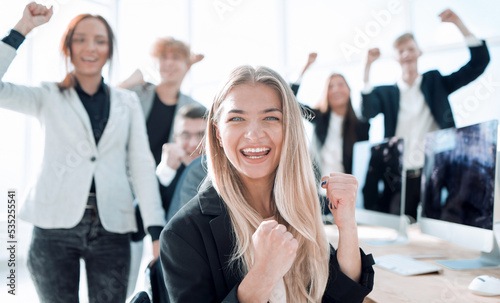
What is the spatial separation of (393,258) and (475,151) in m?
0.55

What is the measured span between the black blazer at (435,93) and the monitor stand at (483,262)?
164 cm

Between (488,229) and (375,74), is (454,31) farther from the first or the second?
(488,229)

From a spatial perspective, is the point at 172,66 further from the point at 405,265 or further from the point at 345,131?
the point at 405,265

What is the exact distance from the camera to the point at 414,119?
9.84ft

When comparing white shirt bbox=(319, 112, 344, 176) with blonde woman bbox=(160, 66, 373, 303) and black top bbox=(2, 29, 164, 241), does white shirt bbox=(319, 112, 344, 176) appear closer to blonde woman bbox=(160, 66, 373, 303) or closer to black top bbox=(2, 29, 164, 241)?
black top bbox=(2, 29, 164, 241)

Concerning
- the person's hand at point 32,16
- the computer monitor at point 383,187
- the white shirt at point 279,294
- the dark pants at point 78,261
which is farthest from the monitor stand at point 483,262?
the person's hand at point 32,16

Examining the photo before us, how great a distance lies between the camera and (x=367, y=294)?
1083 millimetres

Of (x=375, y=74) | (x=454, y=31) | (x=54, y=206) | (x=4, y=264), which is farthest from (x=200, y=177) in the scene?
(x=454, y=31)

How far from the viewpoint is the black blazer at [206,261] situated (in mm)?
947

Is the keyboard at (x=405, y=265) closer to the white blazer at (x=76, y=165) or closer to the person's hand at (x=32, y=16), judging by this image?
the white blazer at (x=76, y=165)

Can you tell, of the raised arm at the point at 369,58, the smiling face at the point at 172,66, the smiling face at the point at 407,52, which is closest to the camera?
the smiling face at the point at 172,66

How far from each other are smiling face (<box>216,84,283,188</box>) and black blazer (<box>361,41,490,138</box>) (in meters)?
2.13

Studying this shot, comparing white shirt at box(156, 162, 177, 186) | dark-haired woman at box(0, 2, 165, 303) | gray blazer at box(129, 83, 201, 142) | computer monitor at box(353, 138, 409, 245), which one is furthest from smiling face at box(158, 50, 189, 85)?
computer monitor at box(353, 138, 409, 245)

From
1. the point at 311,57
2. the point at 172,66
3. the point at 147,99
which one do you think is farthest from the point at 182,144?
the point at 311,57
